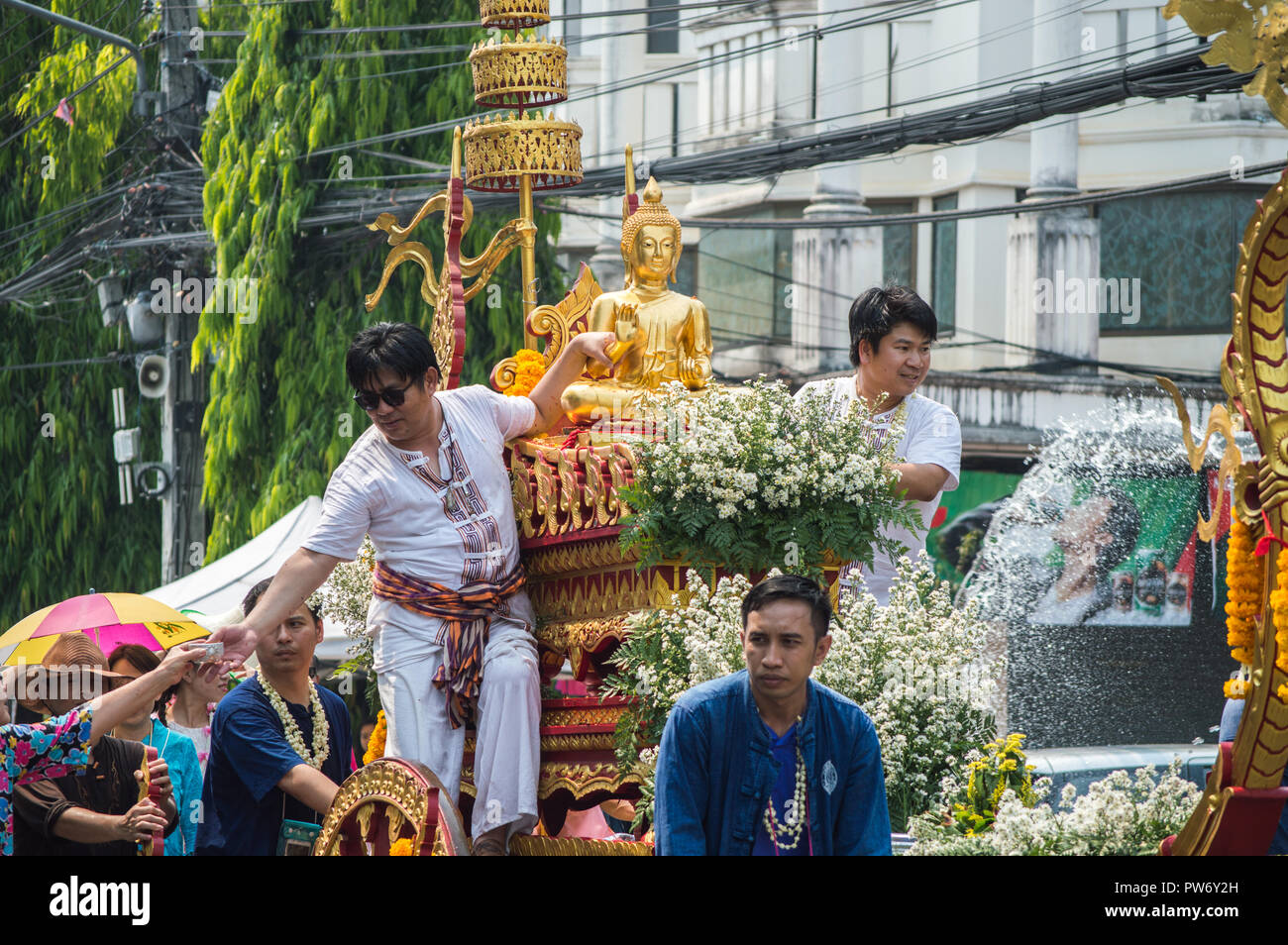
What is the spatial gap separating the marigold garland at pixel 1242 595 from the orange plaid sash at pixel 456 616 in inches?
101

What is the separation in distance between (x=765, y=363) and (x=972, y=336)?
258cm

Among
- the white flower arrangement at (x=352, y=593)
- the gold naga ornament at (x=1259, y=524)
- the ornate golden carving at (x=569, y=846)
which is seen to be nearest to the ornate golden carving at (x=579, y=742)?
the ornate golden carving at (x=569, y=846)

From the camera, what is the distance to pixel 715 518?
5.97m

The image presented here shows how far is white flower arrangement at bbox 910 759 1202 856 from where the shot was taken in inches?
199

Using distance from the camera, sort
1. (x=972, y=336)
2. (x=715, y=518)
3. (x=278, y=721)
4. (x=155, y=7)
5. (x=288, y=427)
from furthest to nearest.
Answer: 1. (x=972, y=336)
2. (x=155, y=7)
3. (x=288, y=427)
4. (x=278, y=721)
5. (x=715, y=518)

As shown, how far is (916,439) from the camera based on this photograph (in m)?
6.50

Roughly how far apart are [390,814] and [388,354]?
1.43m

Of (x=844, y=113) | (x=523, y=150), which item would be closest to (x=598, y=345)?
(x=523, y=150)

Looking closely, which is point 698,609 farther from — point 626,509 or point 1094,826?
point 1094,826

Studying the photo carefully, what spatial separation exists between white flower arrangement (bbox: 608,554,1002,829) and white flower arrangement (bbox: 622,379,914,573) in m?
0.14

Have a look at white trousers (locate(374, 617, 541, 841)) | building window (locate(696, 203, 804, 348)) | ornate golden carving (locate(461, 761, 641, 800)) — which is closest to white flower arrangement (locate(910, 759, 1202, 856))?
ornate golden carving (locate(461, 761, 641, 800))

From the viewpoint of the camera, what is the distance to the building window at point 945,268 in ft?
71.7

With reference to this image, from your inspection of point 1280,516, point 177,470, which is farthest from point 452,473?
point 177,470
